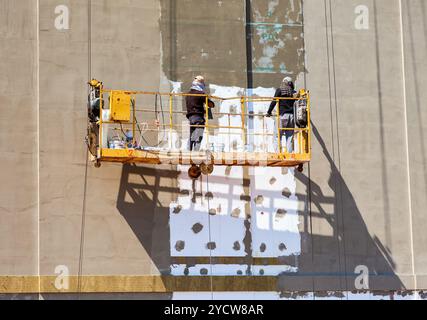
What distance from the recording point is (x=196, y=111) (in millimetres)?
17188

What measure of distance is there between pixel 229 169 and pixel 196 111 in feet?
5.47

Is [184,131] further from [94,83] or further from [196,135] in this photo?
[94,83]

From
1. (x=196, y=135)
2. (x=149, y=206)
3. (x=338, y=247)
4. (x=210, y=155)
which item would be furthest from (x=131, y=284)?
(x=338, y=247)

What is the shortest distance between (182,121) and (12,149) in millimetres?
3423

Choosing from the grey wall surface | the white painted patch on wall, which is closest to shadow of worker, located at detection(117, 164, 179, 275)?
the white painted patch on wall

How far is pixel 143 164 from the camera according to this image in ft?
58.5

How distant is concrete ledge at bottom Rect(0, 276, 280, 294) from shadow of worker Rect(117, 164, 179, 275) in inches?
13.8

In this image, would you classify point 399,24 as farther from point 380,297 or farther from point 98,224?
point 98,224

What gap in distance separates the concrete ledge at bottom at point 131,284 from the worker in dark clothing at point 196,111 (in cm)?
270

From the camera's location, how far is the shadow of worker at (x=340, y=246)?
18203 millimetres

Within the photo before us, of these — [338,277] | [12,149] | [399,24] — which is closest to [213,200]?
[338,277]

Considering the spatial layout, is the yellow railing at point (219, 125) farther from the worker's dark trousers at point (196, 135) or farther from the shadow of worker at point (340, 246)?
the shadow of worker at point (340, 246)

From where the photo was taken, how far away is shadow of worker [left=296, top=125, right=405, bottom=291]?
1820 cm

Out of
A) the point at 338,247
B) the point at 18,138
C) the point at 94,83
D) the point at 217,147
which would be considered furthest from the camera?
the point at 338,247
